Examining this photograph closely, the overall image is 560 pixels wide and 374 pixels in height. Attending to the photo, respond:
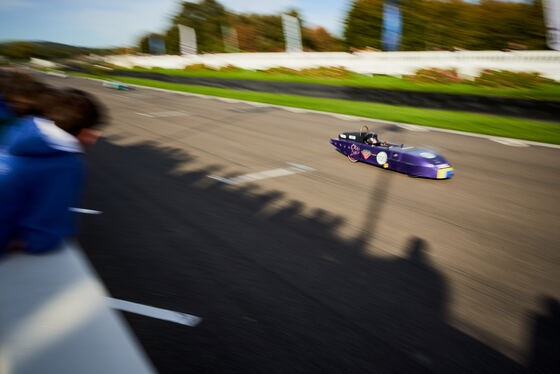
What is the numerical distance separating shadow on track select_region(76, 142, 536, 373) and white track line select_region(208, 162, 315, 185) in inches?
41.6

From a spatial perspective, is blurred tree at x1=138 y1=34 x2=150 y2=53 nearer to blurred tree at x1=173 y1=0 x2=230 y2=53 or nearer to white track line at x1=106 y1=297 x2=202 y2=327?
blurred tree at x1=173 y1=0 x2=230 y2=53

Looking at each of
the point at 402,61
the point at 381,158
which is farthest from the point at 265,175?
the point at 402,61

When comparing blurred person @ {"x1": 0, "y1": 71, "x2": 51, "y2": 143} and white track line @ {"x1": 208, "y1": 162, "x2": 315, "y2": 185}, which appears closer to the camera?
blurred person @ {"x1": 0, "y1": 71, "x2": 51, "y2": 143}

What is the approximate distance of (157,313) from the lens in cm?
275

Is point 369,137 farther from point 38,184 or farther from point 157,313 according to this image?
point 38,184

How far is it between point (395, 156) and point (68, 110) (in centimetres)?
618

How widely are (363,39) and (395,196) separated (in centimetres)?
4013

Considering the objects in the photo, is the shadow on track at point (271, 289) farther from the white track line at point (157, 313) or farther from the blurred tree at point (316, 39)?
the blurred tree at point (316, 39)

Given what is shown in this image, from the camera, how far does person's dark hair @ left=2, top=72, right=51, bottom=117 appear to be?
200 cm

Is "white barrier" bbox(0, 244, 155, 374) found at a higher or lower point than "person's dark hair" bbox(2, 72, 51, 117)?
lower

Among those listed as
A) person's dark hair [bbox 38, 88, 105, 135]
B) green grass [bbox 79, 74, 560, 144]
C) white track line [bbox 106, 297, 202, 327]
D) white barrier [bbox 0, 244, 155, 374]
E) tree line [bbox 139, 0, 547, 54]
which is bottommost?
white track line [bbox 106, 297, 202, 327]

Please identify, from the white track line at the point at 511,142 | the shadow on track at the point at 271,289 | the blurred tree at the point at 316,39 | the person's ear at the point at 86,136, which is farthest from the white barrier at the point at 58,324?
the blurred tree at the point at 316,39

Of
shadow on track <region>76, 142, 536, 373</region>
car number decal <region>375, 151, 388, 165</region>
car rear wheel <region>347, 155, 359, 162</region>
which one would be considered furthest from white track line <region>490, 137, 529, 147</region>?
shadow on track <region>76, 142, 536, 373</region>

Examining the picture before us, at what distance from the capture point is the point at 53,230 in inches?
69.6
